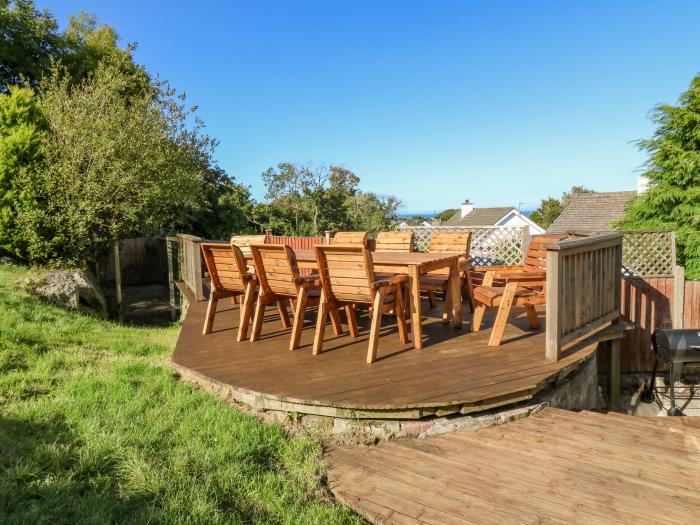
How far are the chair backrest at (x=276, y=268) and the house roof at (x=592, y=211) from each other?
21.0 m

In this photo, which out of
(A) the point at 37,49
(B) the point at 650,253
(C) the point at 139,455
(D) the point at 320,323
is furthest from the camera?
(A) the point at 37,49

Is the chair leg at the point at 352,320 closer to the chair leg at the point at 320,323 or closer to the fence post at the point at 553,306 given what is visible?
the chair leg at the point at 320,323

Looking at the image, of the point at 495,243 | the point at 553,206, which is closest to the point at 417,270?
the point at 495,243

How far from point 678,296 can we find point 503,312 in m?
4.92

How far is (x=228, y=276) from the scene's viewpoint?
475cm

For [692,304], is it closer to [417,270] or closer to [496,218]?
[417,270]

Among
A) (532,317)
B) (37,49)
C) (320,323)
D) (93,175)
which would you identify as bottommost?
(532,317)

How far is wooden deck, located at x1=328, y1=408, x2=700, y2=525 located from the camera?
2.02 m

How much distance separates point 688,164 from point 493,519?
1100 centimetres

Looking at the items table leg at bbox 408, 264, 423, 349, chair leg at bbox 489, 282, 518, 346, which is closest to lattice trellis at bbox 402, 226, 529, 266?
chair leg at bbox 489, 282, 518, 346

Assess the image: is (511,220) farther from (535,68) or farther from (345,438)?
(345,438)

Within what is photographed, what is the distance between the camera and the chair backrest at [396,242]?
6.51 m

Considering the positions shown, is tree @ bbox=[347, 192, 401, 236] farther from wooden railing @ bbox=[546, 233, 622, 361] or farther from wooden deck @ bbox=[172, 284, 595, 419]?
wooden deck @ bbox=[172, 284, 595, 419]

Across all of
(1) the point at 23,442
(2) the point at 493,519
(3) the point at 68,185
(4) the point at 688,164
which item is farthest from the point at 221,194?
(2) the point at 493,519
